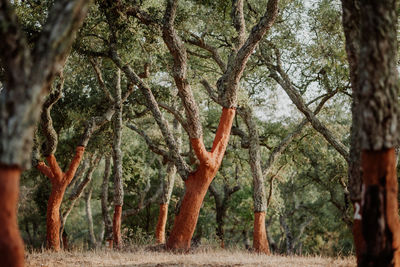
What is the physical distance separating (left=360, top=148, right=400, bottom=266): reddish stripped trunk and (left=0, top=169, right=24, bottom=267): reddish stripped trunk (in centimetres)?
356

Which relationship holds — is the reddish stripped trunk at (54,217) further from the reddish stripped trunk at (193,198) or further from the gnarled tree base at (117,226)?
the reddish stripped trunk at (193,198)

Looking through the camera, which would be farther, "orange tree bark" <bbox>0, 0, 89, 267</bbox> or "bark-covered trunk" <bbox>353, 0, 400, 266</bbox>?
"bark-covered trunk" <bbox>353, 0, 400, 266</bbox>

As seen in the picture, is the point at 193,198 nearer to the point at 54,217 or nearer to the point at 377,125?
the point at 377,125

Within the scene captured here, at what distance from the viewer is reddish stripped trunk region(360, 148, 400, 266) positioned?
3902 millimetres

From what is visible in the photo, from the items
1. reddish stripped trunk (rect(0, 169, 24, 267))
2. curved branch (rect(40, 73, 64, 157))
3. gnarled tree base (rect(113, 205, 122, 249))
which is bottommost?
gnarled tree base (rect(113, 205, 122, 249))

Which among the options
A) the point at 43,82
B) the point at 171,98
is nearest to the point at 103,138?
the point at 171,98

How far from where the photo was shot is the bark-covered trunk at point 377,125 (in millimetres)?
3773

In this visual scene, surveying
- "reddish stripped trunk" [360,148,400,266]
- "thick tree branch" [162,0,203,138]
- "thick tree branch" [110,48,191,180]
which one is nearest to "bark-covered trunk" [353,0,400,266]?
"reddish stripped trunk" [360,148,400,266]

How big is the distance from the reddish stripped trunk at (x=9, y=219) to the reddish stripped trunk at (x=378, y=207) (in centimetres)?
356

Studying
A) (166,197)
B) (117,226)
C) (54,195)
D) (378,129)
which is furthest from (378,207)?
(166,197)

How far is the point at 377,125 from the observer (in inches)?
148

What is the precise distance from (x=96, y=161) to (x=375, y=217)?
16.0 meters

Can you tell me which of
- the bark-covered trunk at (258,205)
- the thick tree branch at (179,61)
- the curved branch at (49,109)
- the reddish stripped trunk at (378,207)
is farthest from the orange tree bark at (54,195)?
the reddish stripped trunk at (378,207)

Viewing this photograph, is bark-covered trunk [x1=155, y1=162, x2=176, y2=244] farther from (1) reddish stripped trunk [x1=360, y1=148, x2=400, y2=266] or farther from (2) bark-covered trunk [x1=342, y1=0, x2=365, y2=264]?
→ (1) reddish stripped trunk [x1=360, y1=148, x2=400, y2=266]
